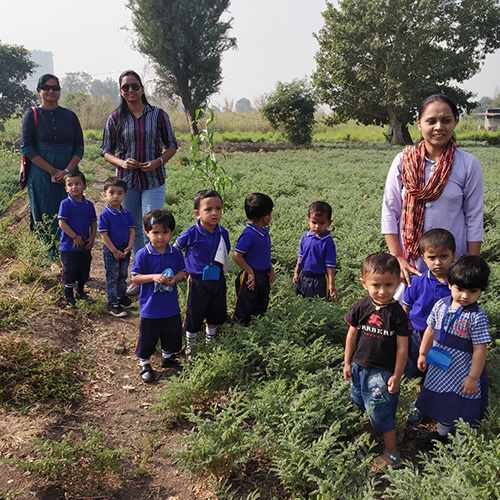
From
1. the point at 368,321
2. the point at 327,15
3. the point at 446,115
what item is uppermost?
the point at 327,15

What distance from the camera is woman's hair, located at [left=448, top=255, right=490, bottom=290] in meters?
2.47

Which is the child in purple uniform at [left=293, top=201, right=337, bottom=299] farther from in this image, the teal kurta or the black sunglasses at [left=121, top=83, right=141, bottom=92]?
the teal kurta

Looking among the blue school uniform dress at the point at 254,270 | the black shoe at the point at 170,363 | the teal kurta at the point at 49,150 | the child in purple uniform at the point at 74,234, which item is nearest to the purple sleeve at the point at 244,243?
the blue school uniform dress at the point at 254,270

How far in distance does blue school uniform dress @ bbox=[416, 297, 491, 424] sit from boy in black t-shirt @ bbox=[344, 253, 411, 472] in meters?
0.31

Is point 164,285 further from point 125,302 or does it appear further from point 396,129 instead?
point 396,129

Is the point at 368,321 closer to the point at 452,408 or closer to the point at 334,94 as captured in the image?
the point at 452,408

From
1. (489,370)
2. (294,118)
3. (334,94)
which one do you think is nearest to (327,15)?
(334,94)

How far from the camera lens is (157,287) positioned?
3.42 m

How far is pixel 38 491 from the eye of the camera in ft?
7.62

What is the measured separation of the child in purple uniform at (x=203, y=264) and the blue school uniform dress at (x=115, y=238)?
3.76ft

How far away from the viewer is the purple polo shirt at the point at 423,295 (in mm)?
2879

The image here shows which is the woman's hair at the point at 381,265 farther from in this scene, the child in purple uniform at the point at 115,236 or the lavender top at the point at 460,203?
the child in purple uniform at the point at 115,236

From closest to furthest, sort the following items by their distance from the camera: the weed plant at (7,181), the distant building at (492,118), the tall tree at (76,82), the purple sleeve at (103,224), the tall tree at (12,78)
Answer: the purple sleeve at (103,224) < the weed plant at (7,181) < the tall tree at (12,78) < the distant building at (492,118) < the tall tree at (76,82)

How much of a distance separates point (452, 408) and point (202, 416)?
5.29 ft
